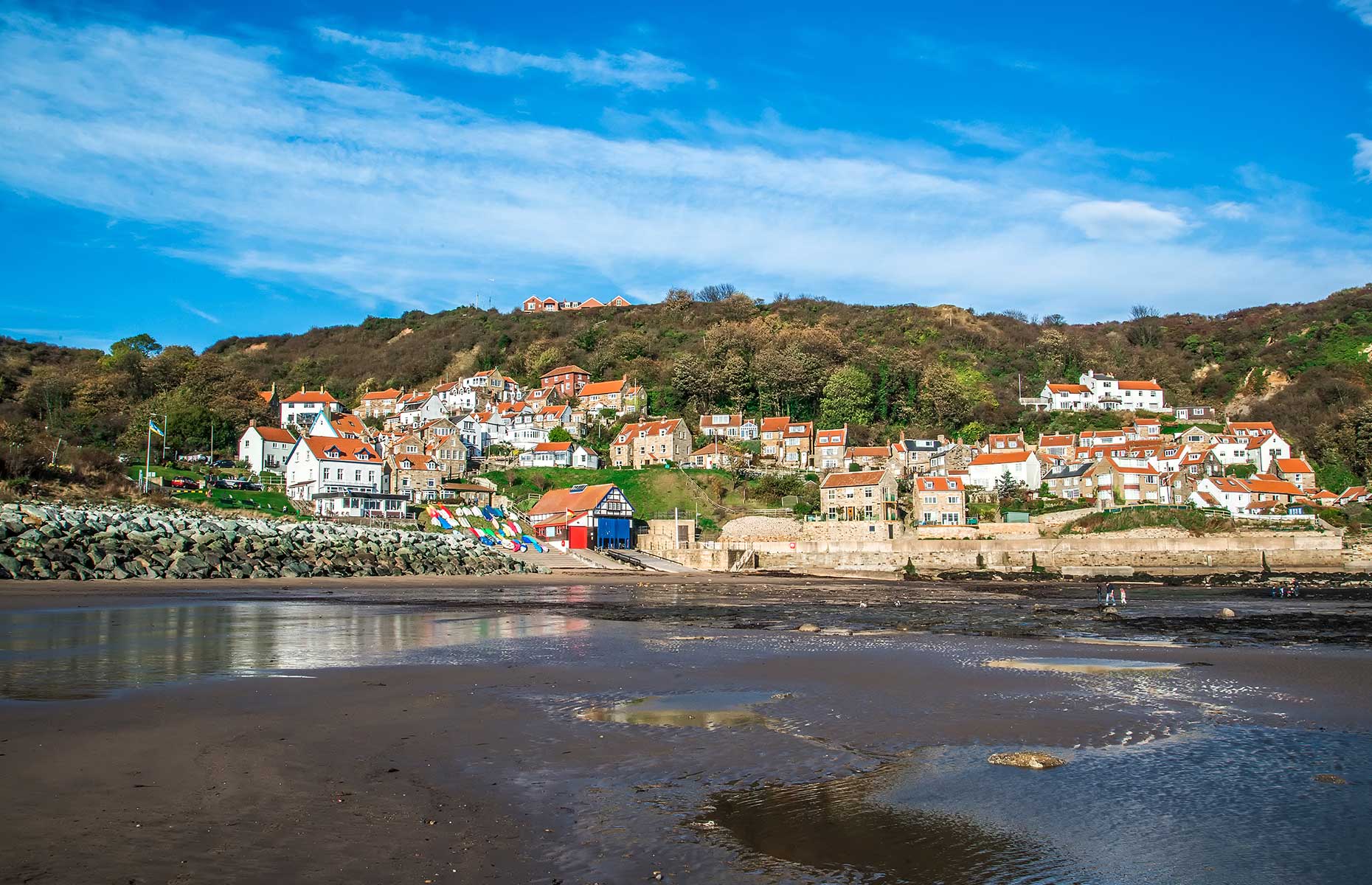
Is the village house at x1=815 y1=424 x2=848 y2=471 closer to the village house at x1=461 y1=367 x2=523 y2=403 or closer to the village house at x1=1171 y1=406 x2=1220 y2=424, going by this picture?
the village house at x1=1171 y1=406 x2=1220 y2=424

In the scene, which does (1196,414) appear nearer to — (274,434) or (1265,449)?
(1265,449)

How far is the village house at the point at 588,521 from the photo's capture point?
57.7 meters

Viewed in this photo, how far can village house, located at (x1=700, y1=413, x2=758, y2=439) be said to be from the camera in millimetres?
90188

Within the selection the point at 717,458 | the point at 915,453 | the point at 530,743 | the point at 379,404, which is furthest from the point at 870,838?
the point at 379,404

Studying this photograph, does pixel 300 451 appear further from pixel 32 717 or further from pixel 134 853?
pixel 134 853

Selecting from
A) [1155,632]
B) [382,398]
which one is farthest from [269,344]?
[1155,632]

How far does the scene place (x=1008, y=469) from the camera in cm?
7325

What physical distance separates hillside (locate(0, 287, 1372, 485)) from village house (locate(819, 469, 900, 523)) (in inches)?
873

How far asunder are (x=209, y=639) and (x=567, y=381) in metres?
96.8

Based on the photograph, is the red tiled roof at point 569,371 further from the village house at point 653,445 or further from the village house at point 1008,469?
the village house at point 1008,469

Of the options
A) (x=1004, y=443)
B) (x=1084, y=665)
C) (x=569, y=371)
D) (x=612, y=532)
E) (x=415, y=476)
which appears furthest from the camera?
(x=569, y=371)

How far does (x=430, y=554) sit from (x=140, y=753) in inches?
1356

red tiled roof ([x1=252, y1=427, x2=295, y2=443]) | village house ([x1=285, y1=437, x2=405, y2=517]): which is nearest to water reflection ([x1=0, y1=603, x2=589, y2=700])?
village house ([x1=285, y1=437, x2=405, y2=517])

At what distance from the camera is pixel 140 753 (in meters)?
7.62
